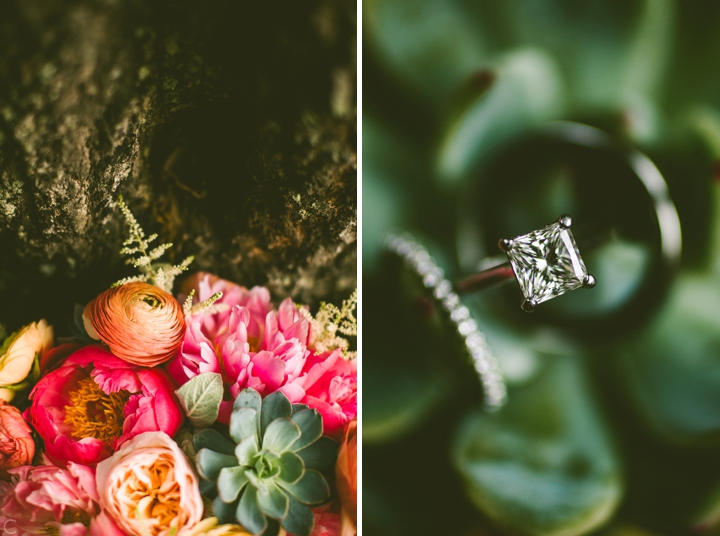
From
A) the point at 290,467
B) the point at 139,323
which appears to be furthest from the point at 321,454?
the point at 139,323

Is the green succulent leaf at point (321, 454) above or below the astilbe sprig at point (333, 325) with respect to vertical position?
below

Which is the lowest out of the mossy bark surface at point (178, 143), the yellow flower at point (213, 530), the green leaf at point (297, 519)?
the green leaf at point (297, 519)

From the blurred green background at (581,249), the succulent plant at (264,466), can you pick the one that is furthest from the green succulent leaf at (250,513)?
the blurred green background at (581,249)

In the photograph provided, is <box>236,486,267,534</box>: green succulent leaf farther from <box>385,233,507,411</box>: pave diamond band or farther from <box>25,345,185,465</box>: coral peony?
<box>385,233,507,411</box>: pave diamond band

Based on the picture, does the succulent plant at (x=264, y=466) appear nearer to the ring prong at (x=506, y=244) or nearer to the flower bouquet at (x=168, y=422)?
the flower bouquet at (x=168, y=422)

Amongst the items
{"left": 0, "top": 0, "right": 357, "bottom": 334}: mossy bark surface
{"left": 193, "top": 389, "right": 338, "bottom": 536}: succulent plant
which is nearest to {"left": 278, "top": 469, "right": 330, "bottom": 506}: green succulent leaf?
{"left": 193, "top": 389, "right": 338, "bottom": 536}: succulent plant

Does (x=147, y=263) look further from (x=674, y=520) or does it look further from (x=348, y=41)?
(x=674, y=520)
